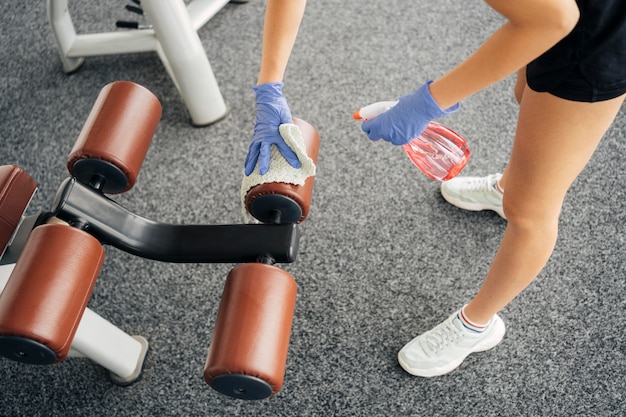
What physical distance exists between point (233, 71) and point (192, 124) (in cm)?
25

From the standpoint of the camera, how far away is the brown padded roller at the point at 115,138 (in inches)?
34.3

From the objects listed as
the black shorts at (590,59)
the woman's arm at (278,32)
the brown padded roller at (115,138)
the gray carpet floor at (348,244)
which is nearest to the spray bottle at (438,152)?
the gray carpet floor at (348,244)

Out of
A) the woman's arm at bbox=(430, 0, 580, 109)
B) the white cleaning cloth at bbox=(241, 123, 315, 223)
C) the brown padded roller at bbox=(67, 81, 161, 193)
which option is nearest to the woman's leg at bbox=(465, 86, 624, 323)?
the woman's arm at bbox=(430, 0, 580, 109)

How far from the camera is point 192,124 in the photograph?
1.75 m

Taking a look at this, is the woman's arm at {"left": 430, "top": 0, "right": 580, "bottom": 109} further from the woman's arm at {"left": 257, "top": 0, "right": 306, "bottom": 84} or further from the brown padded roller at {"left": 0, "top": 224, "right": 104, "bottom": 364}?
the brown padded roller at {"left": 0, "top": 224, "right": 104, "bottom": 364}

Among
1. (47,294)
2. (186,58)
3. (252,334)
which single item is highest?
(47,294)

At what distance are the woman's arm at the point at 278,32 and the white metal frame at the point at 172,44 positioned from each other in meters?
0.61

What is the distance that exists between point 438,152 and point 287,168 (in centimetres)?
65

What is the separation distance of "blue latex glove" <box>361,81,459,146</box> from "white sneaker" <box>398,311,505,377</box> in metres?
0.47

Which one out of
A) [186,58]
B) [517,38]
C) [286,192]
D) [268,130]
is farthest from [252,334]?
[186,58]

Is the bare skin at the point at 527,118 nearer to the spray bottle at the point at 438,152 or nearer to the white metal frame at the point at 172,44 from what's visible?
A: the spray bottle at the point at 438,152

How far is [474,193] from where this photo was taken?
1500 millimetres

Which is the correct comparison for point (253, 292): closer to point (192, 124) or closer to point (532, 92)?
point (532, 92)

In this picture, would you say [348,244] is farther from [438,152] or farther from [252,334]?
[252,334]
